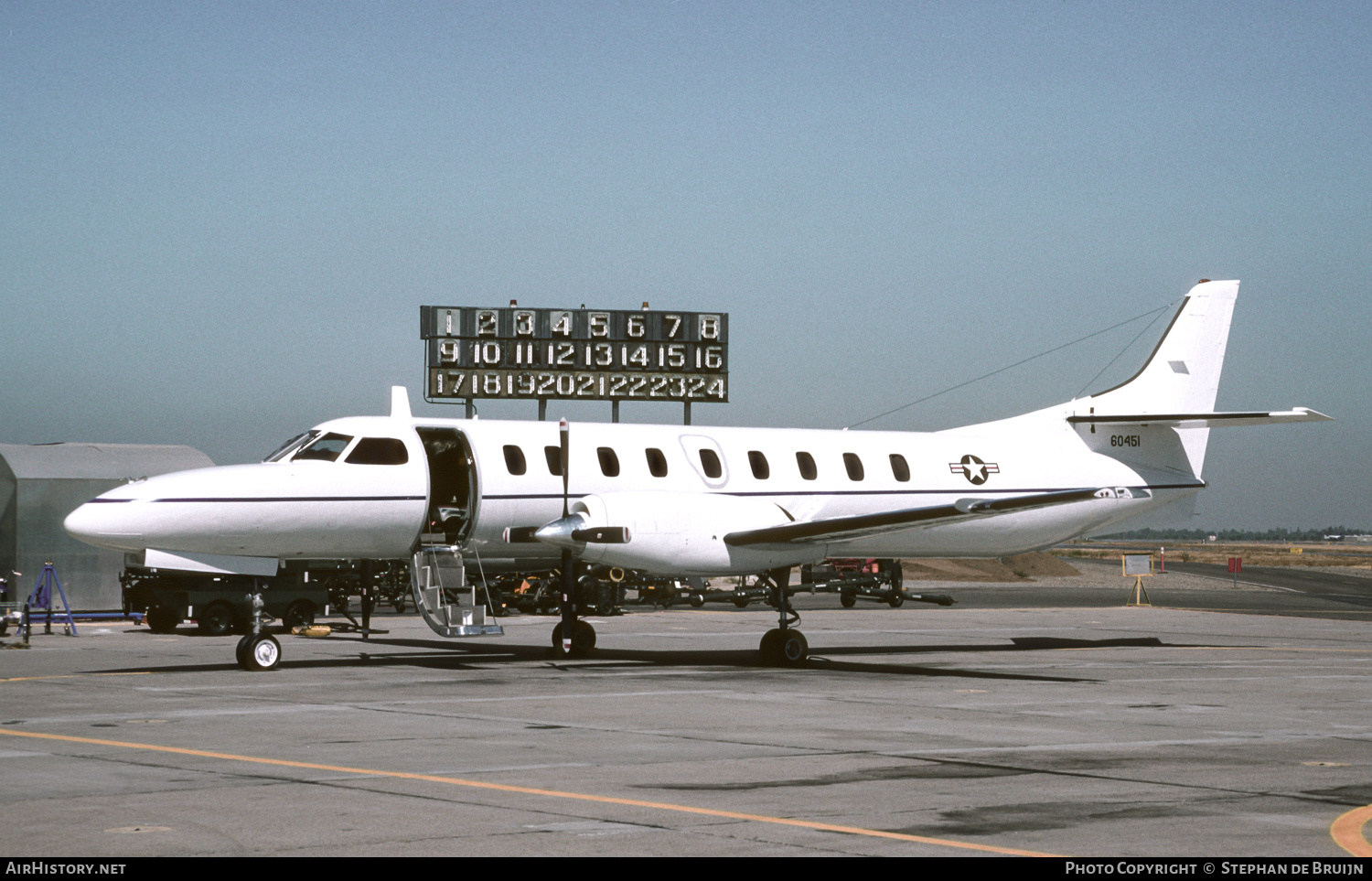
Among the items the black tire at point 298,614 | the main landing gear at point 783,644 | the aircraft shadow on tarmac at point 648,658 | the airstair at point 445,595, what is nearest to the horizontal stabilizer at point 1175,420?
the aircraft shadow on tarmac at point 648,658

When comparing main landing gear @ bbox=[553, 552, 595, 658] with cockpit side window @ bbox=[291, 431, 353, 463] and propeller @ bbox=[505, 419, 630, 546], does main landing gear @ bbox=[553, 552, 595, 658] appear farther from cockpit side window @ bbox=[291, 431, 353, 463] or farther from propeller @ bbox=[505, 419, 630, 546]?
cockpit side window @ bbox=[291, 431, 353, 463]

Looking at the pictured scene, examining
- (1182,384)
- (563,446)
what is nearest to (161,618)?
(563,446)

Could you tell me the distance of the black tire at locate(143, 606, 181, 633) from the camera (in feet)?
98.5

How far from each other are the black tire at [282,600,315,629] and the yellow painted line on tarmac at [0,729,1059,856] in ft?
58.9

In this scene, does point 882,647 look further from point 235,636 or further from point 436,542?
point 235,636

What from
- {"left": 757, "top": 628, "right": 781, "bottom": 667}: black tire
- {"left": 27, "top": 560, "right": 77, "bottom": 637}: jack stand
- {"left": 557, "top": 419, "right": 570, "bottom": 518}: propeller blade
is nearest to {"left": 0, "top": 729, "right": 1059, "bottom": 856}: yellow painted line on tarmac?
{"left": 557, "top": 419, "right": 570, "bottom": 518}: propeller blade

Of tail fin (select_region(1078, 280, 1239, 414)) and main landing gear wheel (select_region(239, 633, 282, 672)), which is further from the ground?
tail fin (select_region(1078, 280, 1239, 414))

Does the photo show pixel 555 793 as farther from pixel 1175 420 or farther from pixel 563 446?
pixel 1175 420

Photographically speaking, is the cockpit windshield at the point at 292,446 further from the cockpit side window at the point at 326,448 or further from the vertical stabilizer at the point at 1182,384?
the vertical stabilizer at the point at 1182,384

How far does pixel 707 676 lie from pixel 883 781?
365 inches

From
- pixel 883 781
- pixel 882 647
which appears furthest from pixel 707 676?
pixel 883 781

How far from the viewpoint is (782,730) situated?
13.3 metres

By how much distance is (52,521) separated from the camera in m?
32.4

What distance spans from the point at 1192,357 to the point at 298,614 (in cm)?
1918
